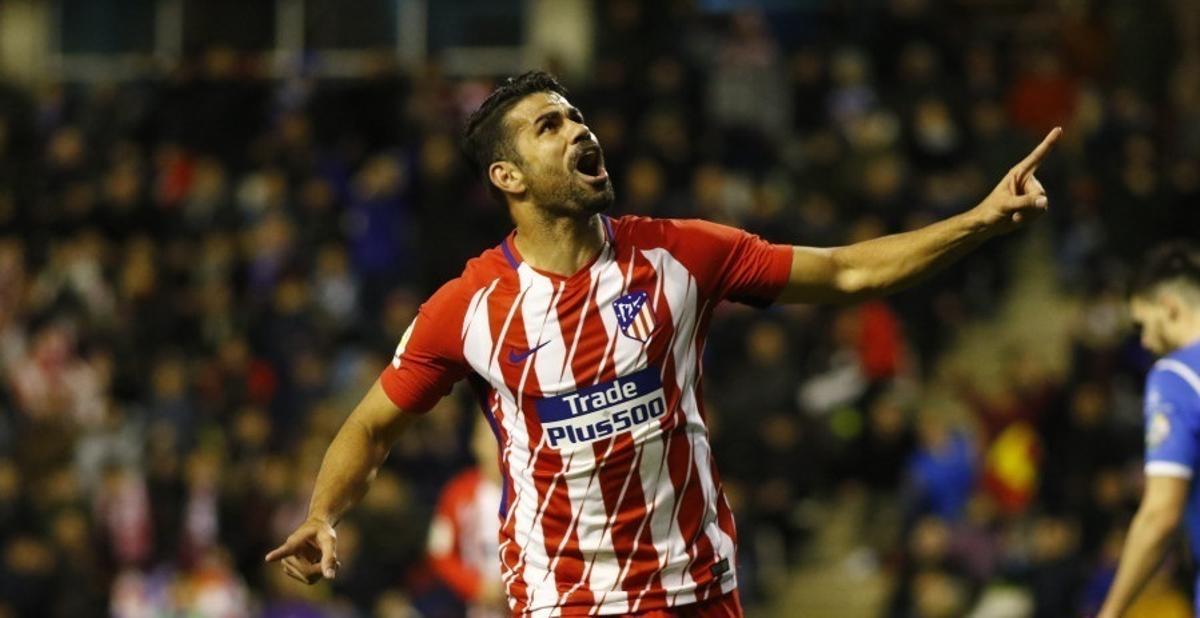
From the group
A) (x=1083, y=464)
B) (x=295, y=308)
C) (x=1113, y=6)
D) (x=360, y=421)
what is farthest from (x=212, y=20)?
(x=360, y=421)

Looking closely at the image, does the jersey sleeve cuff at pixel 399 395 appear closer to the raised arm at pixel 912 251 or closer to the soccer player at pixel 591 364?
the soccer player at pixel 591 364

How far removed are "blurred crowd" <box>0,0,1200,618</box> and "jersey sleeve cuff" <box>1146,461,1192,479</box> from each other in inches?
228

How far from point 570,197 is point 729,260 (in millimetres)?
475

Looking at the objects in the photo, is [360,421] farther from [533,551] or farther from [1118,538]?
[1118,538]

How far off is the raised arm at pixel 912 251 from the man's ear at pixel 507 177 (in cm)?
78

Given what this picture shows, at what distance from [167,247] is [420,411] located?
38.3 ft

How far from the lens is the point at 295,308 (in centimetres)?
1516

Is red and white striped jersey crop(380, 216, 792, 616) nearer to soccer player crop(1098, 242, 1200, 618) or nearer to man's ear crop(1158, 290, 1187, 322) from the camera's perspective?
soccer player crop(1098, 242, 1200, 618)

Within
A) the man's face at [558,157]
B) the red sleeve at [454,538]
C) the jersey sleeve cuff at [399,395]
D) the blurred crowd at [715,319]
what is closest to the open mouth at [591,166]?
the man's face at [558,157]

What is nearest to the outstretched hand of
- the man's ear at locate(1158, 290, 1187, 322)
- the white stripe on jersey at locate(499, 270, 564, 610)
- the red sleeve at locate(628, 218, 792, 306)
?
the red sleeve at locate(628, 218, 792, 306)

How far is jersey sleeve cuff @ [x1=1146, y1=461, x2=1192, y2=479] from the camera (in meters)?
5.71

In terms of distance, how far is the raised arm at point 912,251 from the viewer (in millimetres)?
4852

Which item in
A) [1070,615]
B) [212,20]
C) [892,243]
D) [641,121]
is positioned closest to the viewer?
[892,243]

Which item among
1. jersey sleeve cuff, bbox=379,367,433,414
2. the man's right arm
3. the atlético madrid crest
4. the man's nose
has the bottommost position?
the man's right arm
